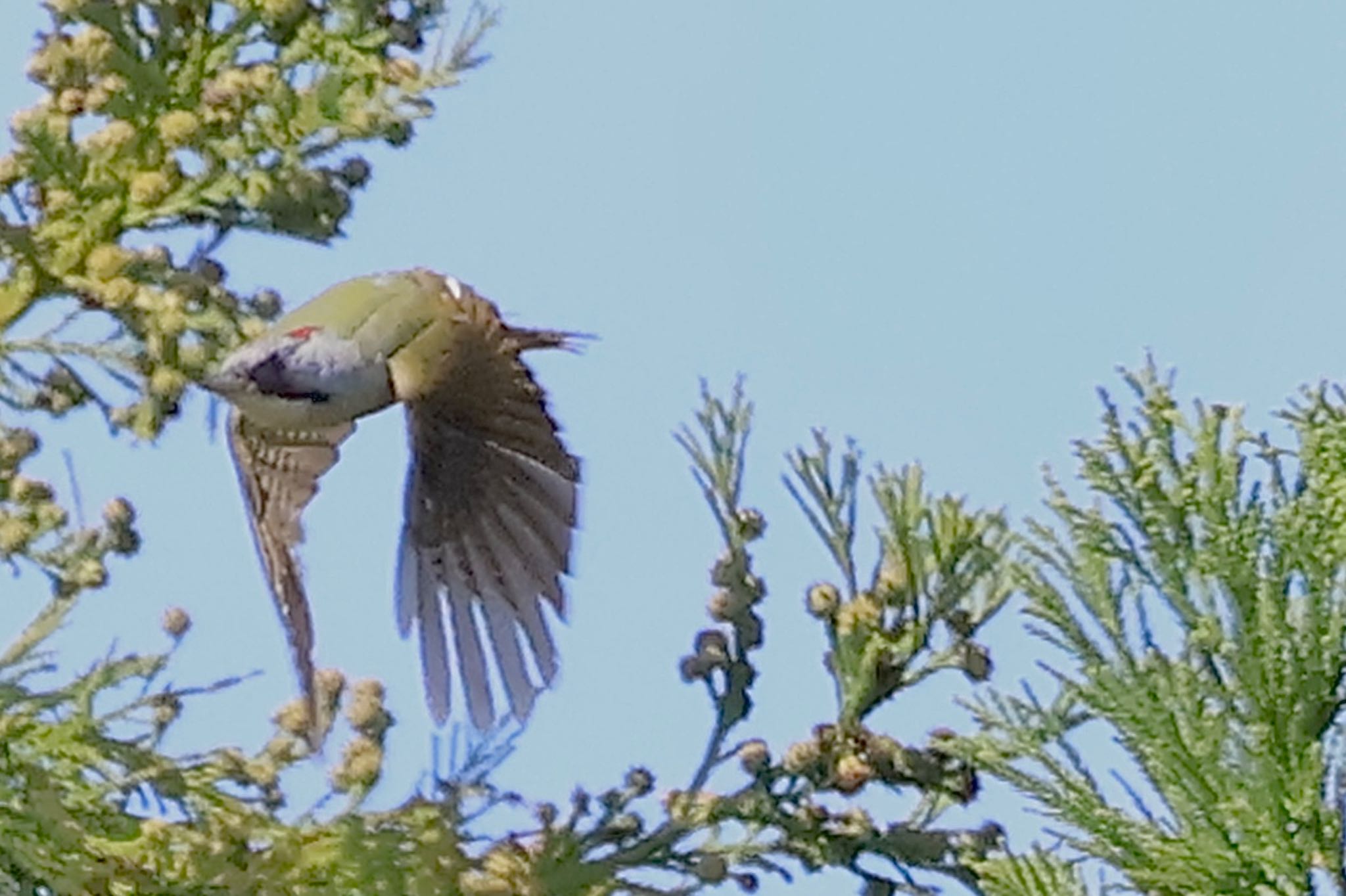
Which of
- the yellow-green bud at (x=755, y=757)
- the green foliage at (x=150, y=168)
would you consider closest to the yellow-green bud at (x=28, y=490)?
the green foliage at (x=150, y=168)

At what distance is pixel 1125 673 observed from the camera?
171 cm

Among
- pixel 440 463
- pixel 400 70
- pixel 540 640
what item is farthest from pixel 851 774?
pixel 400 70

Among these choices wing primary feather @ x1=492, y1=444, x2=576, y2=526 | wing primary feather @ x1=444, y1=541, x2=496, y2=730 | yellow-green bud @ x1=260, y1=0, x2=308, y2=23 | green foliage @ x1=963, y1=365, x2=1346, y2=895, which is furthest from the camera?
→ wing primary feather @ x1=492, y1=444, x2=576, y2=526

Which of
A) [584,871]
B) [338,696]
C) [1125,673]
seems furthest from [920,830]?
[1125,673]

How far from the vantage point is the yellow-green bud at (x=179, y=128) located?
2.38 metres

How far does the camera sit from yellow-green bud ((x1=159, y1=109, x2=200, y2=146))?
238 centimetres

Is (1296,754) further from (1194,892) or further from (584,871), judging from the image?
(584,871)

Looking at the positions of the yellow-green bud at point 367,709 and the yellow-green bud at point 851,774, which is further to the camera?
the yellow-green bud at point 851,774

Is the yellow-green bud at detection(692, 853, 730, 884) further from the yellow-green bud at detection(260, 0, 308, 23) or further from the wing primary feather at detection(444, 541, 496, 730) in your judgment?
the yellow-green bud at detection(260, 0, 308, 23)

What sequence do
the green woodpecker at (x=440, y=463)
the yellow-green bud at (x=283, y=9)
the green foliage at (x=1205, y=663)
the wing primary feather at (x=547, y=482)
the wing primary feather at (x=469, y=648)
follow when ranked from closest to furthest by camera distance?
1. the green foliage at (x=1205, y=663)
2. the yellow-green bud at (x=283, y=9)
3. the green woodpecker at (x=440, y=463)
4. the wing primary feather at (x=469, y=648)
5. the wing primary feather at (x=547, y=482)

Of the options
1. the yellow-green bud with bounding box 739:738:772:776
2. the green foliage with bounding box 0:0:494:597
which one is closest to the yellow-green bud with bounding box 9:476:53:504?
the green foliage with bounding box 0:0:494:597

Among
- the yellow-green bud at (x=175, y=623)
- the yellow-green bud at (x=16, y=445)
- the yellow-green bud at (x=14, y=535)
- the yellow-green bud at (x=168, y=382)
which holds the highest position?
the yellow-green bud at (x=16, y=445)

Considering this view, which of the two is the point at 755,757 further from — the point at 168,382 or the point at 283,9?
the point at 283,9

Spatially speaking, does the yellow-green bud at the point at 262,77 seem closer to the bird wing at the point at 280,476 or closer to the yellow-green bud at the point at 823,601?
the bird wing at the point at 280,476
